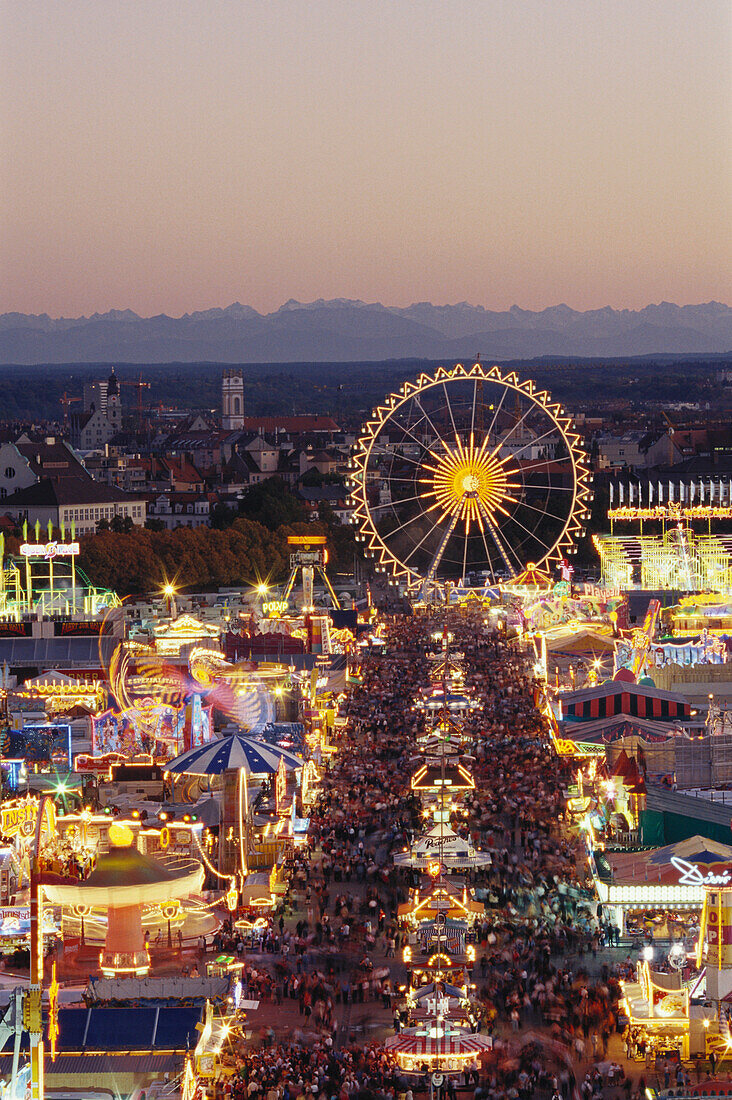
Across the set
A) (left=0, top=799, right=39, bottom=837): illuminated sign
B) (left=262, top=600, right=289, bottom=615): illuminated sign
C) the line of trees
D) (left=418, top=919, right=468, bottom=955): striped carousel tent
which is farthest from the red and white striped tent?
the line of trees

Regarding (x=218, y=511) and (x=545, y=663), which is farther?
(x=218, y=511)

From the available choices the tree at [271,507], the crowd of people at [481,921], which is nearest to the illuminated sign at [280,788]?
the crowd of people at [481,921]

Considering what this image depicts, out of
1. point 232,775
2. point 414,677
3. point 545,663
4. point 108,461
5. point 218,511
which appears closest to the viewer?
point 232,775

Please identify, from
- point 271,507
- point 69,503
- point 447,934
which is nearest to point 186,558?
point 69,503

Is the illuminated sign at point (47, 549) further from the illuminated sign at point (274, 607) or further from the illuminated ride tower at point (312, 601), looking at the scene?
the illuminated sign at point (274, 607)

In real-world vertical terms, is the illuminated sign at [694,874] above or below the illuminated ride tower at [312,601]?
below

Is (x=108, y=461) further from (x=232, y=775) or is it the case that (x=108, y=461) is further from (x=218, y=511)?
(x=232, y=775)

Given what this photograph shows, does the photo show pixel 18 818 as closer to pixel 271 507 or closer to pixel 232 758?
pixel 232 758

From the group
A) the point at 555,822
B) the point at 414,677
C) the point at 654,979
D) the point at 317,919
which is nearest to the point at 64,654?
the point at 414,677

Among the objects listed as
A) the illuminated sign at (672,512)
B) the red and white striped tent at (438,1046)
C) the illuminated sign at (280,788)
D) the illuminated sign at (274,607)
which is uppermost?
the illuminated sign at (672,512)
